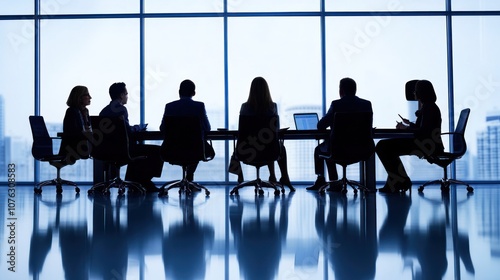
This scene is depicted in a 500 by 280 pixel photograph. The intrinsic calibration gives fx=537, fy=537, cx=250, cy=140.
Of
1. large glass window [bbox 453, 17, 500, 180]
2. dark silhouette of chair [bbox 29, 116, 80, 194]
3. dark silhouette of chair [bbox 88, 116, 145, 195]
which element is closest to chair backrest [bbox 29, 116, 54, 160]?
dark silhouette of chair [bbox 29, 116, 80, 194]

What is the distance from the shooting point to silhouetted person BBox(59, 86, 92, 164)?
18.7 feet

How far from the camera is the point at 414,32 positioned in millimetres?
7914

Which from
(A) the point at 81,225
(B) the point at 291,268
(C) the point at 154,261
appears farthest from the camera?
(A) the point at 81,225

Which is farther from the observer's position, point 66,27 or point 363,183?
point 66,27

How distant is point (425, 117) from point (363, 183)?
1.01m

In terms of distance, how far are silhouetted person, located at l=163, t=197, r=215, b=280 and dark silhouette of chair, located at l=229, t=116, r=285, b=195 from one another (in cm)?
191

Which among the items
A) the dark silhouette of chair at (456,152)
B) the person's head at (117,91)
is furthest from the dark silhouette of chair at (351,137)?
the person's head at (117,91)

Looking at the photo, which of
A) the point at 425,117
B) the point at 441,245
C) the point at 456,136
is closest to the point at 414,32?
the point at 456,136

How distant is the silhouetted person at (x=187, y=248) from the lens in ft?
6.06

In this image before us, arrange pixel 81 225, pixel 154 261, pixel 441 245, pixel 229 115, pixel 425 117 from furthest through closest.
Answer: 1. pixel 229 115
2. pixel 425 117
3. pixel 81 225
4. pixel 441 245
5. pixel 154 261

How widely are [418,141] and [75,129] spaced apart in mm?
3614

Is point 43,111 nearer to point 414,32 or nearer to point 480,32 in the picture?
point 414,32

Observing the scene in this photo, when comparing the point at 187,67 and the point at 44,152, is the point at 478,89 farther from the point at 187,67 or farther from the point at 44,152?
the point at 44,152

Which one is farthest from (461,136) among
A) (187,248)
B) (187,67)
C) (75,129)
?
(187,248)
